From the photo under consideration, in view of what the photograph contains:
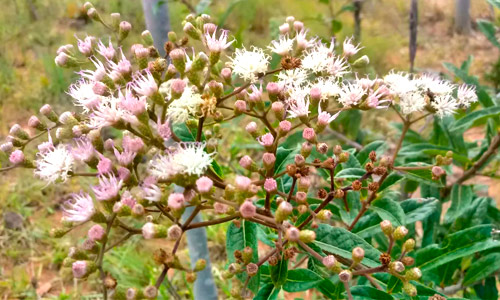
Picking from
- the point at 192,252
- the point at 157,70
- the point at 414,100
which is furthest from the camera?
the point at 192,252

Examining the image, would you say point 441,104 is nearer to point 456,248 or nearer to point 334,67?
point 334,67

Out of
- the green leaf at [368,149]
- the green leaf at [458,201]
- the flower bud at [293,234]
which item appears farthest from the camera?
the green leaf at [458,201]

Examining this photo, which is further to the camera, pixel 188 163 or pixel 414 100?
pixel 414 100

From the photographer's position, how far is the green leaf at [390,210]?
1.30m

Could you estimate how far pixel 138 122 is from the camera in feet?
3.43

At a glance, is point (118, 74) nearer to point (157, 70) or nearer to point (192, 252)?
point (157, 70)

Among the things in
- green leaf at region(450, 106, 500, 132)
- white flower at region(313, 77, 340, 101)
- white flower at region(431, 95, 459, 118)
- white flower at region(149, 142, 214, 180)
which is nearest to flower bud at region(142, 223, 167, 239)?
white flower at region(149, 142, 214, 180)

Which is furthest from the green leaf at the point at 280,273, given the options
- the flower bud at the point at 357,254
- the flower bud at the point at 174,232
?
the flower bud at the point at 174,232

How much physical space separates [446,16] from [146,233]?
24.4 feet

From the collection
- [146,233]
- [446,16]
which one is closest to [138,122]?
[146,233]

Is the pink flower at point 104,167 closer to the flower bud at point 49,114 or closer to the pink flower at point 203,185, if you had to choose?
the pink flower at point 203,185

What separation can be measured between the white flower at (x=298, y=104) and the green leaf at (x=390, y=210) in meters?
0.37

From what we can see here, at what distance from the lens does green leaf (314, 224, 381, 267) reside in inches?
43.5

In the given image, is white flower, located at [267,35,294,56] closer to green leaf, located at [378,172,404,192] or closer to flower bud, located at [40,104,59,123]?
green leaf, located at [378,172,404,192]
